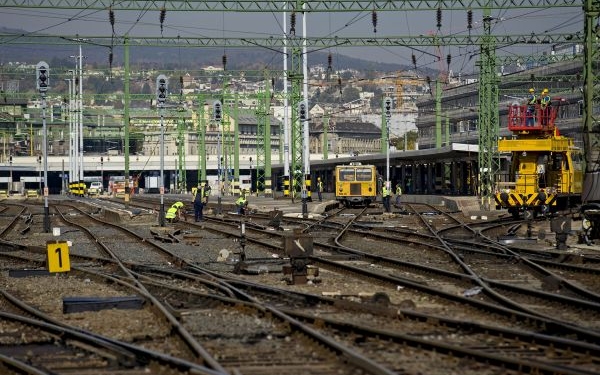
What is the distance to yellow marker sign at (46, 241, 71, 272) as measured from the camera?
20.0 metres

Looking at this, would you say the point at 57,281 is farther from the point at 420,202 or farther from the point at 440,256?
the point at 420,202

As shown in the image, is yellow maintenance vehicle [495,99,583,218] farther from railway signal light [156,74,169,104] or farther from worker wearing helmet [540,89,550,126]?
railway signal light [156,74,169,104]

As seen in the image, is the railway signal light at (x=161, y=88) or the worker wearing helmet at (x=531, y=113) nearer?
the railway signal light at (x=161, y=88)

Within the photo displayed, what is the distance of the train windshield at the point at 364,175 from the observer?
207 feet

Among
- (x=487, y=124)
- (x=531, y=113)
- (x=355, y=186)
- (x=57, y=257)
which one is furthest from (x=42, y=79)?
→ (x=355, y=186)

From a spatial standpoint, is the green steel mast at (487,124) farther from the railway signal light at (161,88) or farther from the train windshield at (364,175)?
the railway signal light at (161,88)

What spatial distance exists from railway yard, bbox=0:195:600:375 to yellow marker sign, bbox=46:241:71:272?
0.06 metres

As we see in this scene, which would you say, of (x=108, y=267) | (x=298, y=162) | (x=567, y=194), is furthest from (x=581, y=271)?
(x=298, y=162)

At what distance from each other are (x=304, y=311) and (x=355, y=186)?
48613 millimetres

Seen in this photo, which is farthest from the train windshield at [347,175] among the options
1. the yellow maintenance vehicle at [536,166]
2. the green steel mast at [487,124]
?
the yellow maintenance vehicle at [536,166]

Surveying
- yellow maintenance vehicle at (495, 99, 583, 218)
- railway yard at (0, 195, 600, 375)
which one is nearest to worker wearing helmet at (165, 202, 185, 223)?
yellow maintenance vehicle at (495, 99, 583, 218)

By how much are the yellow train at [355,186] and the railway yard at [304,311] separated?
114 feet

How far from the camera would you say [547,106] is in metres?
42.8

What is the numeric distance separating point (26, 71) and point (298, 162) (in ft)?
66.0
